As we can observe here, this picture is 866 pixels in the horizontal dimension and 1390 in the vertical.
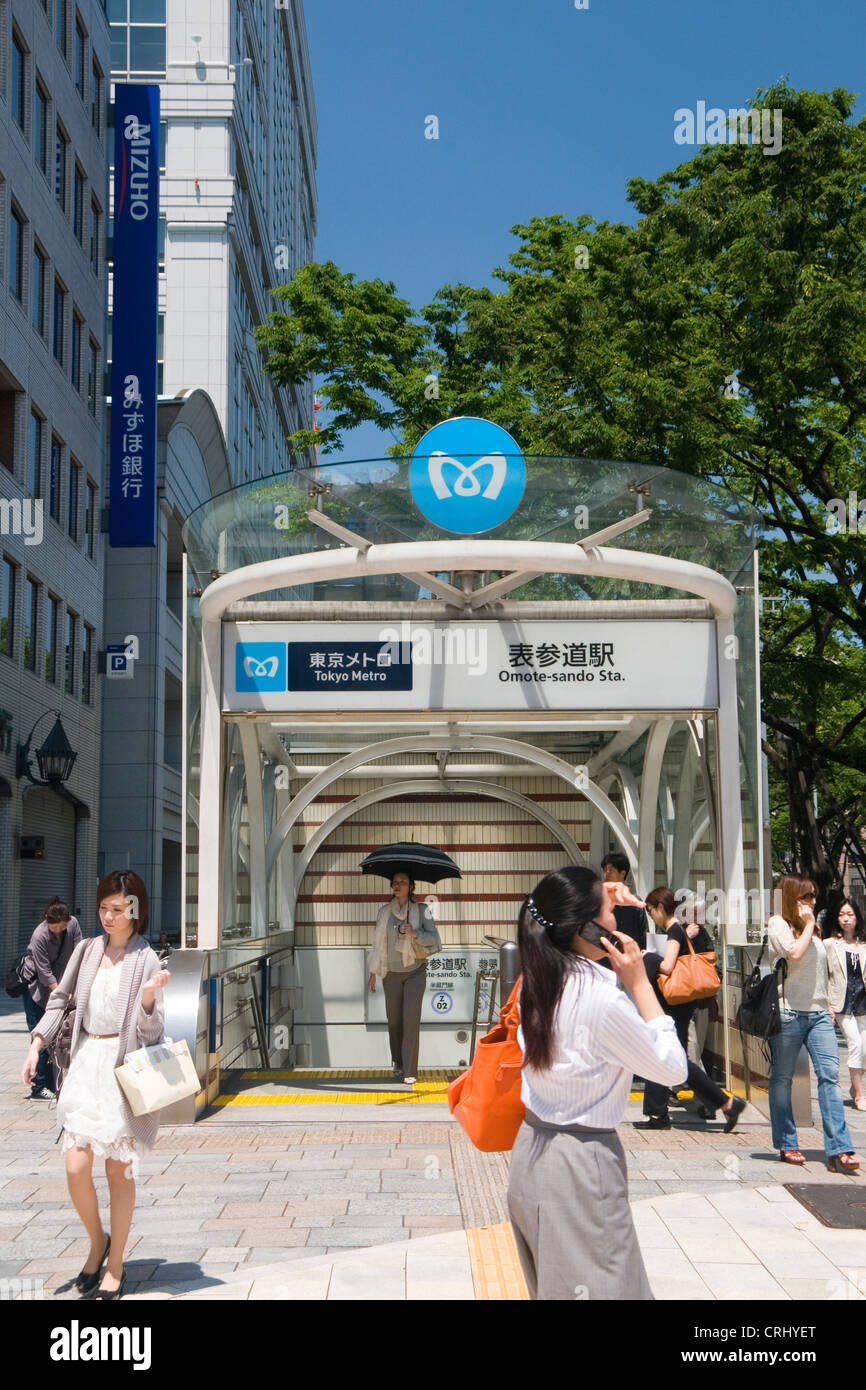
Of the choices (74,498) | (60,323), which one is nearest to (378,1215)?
(74,498)

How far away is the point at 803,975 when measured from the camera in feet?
26.1

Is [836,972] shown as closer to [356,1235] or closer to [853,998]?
[853,998]

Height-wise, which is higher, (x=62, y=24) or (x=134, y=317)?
(x=62, y=24)

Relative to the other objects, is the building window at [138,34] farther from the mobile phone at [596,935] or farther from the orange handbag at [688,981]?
the mobile phone at [596,935]

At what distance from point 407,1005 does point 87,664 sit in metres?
20.1

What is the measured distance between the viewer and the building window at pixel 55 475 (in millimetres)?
26359

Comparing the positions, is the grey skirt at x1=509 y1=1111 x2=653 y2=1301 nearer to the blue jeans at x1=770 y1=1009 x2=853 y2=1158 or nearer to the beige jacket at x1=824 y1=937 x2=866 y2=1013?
the blue jeans at x1=770 y1=1009 x2=853 y2=1158

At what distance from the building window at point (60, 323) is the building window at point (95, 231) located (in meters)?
2.60

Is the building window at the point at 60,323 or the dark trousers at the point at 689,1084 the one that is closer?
the dark trousers at the point at 689,1084

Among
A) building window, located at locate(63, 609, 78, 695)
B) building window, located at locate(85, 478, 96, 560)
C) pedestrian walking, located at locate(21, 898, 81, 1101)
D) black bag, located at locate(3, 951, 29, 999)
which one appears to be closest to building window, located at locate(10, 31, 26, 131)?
building window, located at locate(85, 478, 96, 560)

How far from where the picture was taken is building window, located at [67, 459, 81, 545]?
92.2 ft

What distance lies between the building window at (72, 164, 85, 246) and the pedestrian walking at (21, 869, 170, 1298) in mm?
25337

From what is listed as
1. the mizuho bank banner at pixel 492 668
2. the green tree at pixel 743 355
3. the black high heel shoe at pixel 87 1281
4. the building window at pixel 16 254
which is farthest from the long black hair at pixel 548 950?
the building window at pixel 16 254
